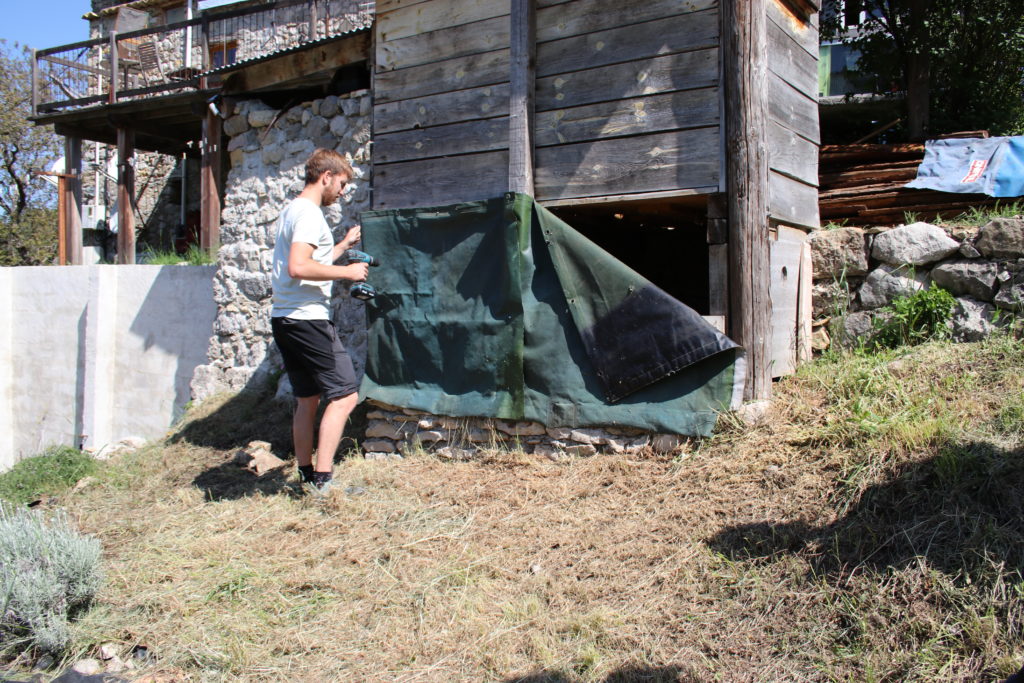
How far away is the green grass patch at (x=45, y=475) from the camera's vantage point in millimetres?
6461

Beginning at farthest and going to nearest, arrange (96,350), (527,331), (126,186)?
(126,186) < (96,350) < (527,331)

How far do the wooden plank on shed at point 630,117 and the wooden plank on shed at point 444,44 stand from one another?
0.72m

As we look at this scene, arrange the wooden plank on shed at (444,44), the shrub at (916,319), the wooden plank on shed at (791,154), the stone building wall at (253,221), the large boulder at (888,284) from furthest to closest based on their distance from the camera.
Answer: the stone building wall at (253,221)
the wooden plank on shed at (444,44)
the large boulder at (888,284)
the shrub at (916,319)
the wooden plank on shed at (791,154)

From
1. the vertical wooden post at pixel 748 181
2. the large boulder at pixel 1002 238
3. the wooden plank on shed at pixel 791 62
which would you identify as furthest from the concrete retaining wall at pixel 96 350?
the large boulder at pixel 1002 238

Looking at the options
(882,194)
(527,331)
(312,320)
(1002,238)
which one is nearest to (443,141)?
(527,331)

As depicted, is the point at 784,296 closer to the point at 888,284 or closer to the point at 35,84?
the point at 888,284

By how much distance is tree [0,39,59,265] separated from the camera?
16.9 m

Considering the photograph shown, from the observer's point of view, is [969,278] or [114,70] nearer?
[969,278]

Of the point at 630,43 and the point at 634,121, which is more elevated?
the point at 630,43

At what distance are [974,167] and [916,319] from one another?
2.16 m

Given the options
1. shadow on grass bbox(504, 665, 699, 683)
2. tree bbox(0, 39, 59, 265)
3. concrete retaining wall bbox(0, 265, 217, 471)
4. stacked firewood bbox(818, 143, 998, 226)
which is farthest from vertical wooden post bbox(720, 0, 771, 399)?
tree bbox(0, 39, 59, 265)

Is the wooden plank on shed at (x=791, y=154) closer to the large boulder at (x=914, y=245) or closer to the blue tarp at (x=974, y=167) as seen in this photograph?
the large boulder at (x=914, y=245)

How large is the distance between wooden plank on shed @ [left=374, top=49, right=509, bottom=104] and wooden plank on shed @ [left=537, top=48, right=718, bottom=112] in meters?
0.36

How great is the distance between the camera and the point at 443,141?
231 inches
